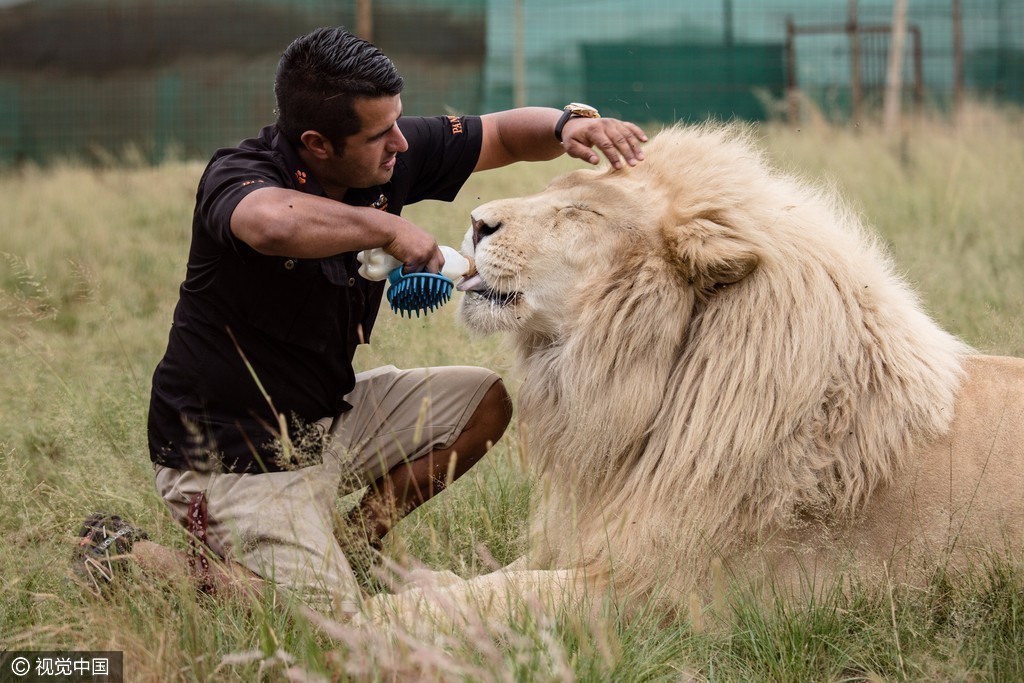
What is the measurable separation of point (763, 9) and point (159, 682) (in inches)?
482

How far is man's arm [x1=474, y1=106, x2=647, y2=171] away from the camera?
10.9 feet

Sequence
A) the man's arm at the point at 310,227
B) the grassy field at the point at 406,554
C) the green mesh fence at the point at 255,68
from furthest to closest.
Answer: the green mesh fence at the point at 255,68 → the man's arm at the point at 310,227 → the grassy field at the point at 406,554

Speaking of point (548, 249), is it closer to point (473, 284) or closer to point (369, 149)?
point (473, 284)

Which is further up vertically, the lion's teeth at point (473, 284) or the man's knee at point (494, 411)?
the lion's teeth at point (473, 284)

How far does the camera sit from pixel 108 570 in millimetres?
3029

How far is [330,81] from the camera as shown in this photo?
3.09 m

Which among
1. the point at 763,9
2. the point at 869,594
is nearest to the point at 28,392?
the point at 869,594

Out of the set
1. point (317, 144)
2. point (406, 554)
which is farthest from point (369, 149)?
point (406, 554)

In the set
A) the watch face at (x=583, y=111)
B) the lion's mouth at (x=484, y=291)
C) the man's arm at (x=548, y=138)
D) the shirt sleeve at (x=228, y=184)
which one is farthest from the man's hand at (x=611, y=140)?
the shirt sleeve at (x=228, y=184)

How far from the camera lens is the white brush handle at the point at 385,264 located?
10.1 feet

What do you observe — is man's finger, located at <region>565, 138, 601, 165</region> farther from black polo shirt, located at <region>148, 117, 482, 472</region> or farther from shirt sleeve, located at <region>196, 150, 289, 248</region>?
shirt sleeve, located at <region>196, 150, 289, 248</region>

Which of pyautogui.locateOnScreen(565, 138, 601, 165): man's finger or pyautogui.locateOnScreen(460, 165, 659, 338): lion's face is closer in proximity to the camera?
pyautogui.locateOnScreen(460, 165, 659, 338): lion's face

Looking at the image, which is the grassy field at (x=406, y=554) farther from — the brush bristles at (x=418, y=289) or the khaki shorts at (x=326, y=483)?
the brush bristles at (x=418, y=289)

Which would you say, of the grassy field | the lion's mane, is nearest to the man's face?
the lion's mane
